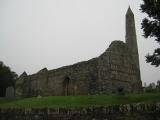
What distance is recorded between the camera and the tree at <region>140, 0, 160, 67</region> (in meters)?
15.8

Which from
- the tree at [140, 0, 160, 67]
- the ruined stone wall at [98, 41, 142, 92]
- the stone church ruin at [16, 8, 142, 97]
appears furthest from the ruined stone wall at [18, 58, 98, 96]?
the tree at [140, 0, 160, 67]

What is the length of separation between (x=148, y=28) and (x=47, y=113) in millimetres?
7839

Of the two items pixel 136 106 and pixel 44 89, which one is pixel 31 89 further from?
pixel 136 106

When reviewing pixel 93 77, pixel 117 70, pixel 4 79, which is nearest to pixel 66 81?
pixel 93 77

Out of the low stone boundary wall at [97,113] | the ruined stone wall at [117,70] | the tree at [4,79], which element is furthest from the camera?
the tree at [4,79]

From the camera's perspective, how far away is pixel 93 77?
1070 inches

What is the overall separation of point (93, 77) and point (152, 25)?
1225cm

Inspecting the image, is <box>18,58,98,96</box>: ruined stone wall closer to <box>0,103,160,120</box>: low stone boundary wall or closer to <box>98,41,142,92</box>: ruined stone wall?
<box>98,41,142,92</box>: ruined stone wall

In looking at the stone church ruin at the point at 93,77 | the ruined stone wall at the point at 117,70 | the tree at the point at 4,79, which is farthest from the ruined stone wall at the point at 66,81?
the tree at the point at 4,79

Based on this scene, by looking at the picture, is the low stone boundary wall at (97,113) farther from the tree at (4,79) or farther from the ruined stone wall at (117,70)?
the tree at (4,79)

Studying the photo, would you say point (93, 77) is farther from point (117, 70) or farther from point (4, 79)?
point (4, 79)

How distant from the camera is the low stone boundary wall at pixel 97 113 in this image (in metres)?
12.8

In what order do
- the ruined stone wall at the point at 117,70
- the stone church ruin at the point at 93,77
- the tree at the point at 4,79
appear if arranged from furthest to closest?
the tree at the point at 4,79, the ruined stone wall at the point at 117,70, the stone church ruin at the point at 93,77

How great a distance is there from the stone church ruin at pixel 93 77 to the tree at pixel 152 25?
9480 mm
